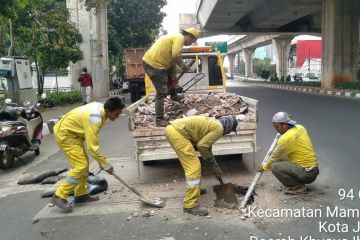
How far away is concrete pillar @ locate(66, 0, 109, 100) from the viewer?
2233 centimetres

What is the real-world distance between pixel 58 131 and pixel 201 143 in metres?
1.66

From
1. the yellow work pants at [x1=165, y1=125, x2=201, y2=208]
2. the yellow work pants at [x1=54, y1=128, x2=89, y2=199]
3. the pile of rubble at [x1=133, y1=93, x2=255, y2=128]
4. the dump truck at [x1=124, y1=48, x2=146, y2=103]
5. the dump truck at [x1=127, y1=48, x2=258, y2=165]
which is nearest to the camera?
the yellow work pants at [x1=165, y1=125, x2=201, y2=208]

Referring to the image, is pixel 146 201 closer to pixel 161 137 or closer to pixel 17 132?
pixel 161 137

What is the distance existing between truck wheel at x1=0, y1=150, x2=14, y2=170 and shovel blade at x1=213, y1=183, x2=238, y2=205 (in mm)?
3887

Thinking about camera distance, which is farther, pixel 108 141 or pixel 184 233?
pixel 108 141

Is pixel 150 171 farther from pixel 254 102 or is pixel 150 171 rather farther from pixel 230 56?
pixel 230 56

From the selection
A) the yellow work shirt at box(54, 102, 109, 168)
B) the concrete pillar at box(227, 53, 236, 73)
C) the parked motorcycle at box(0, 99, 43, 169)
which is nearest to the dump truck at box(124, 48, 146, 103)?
the parked motorcycle at box(0, 99, 43, 169)

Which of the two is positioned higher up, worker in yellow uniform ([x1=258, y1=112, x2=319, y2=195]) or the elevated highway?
the elevated highway

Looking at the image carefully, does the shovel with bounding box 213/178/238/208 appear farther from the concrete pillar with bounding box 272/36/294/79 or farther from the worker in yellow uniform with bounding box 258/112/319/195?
the concrete pillar with bounding box 272/36/294/79

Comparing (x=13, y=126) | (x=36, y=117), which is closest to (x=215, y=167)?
(x=13, y=126)

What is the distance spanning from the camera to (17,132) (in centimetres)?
720

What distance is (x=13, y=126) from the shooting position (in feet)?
23.5

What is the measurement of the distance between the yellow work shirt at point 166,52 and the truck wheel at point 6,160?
9.49ft

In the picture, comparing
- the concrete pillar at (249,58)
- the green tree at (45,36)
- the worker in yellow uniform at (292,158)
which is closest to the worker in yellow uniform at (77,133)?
the worker in yellow uniform at (292,158)
